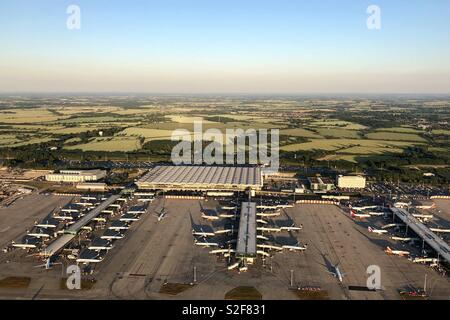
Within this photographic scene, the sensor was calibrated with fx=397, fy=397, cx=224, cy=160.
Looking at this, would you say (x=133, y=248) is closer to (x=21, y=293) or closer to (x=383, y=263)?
(x=21, y=293)

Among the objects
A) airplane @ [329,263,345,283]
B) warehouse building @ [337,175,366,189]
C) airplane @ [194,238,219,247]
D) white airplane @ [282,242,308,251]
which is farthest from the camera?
warehouse building @ [337,175,366,189]

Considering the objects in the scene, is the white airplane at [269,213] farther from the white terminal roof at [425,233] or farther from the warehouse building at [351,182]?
the warehouse building at [351,182]

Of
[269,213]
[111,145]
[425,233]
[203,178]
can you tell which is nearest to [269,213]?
[269,213]

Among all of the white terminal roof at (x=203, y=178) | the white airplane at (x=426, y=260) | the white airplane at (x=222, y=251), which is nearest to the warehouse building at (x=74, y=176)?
the white terminal roof at (x=203, y=178)

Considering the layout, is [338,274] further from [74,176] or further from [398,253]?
[74,176]

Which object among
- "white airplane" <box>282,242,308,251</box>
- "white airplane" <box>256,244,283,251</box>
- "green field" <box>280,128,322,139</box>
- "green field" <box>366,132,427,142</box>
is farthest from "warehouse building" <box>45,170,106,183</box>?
"green field" <box>366,132,427,142</box>

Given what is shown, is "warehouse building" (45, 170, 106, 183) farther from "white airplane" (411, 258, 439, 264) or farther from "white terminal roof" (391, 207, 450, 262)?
"white airplane" (411, 258, 439, 264)

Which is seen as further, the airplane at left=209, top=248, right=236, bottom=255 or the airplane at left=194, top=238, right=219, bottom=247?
the airplane at left=194, top=238, right=219, bottom=247
